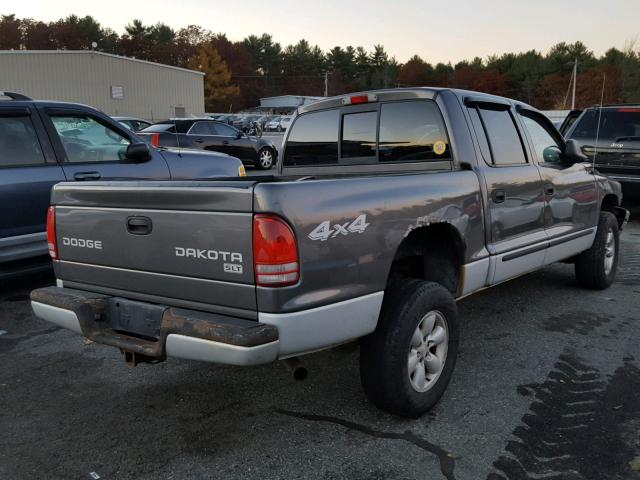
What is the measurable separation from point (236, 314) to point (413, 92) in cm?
217

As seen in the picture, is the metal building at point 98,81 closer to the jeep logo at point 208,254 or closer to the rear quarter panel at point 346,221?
the jeep logo at point 208,254

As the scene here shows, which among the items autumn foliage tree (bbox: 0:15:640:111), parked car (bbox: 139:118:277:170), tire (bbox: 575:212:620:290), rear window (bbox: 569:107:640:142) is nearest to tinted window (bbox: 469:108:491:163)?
tire (bbox: 575:212:620:290)

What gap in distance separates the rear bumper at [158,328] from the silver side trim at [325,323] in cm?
5

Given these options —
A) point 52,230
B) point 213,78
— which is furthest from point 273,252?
point 213,78

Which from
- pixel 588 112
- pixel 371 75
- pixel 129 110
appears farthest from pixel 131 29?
pixel 588 112

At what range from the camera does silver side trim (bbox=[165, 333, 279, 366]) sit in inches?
97.3

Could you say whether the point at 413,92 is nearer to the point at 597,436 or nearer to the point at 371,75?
the point at 597,436

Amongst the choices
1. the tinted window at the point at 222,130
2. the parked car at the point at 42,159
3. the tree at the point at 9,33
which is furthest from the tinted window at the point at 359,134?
the tree at the point at 9,33

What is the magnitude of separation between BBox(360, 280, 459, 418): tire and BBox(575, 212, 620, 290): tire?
2865 mm

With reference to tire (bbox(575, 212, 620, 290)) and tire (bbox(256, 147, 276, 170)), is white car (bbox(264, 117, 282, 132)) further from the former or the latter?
tire (bbox(575, 212, 620, 290))

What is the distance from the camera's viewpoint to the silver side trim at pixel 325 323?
2545 millimetres

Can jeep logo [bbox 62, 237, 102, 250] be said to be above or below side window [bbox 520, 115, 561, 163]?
below

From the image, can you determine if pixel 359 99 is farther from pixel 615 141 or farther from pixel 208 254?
pixel 615 141

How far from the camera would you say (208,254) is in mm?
2666
